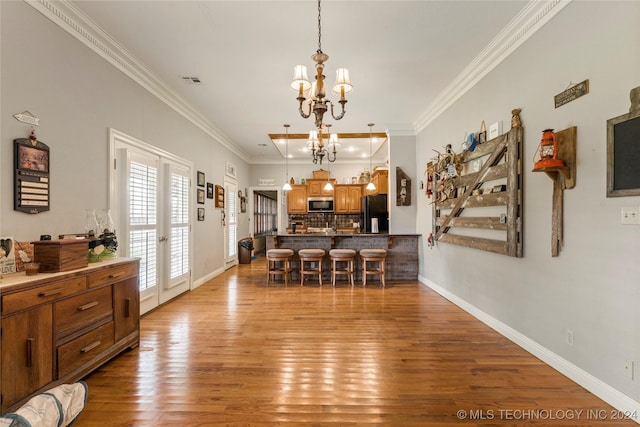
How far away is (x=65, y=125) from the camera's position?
245 cm

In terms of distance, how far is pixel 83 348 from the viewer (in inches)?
80.9

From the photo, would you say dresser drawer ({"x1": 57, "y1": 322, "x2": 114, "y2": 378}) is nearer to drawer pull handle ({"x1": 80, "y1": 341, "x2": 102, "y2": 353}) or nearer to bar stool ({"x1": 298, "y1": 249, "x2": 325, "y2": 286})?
drawer pull handle ({"x1": 80, "y1": 341, "x2": 102, "y2": 353})

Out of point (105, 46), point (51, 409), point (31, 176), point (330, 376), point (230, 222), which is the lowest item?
point (330, 376)

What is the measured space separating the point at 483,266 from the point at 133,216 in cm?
408

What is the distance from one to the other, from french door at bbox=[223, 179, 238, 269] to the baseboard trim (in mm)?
5085

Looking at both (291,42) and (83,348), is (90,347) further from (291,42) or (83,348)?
(291,42)

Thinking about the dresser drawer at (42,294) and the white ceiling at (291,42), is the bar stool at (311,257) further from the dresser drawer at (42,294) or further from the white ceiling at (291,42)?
the dresser drawer at (42,294)

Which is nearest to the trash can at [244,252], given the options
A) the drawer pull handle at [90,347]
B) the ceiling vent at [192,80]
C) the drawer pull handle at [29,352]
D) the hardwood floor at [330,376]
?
the hardwood floor at [330,376]

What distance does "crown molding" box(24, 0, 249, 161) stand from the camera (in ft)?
7.61

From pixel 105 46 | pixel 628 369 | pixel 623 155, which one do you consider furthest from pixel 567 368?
pixel 105 46

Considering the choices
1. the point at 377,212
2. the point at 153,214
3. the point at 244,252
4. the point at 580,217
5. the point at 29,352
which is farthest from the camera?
the point at 244,252

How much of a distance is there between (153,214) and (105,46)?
1.89 metres

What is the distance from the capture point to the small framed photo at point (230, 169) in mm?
6516

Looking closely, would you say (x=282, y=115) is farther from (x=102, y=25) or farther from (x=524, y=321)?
(x=524, y=321)
